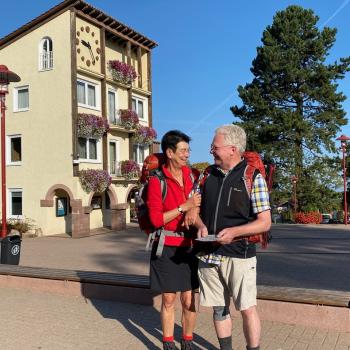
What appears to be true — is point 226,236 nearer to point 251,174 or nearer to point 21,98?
point 251,174

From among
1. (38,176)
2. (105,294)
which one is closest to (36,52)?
(38,176)

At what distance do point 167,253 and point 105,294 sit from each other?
2.55 m

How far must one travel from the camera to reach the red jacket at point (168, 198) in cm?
398

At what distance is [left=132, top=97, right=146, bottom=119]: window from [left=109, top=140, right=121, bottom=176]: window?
2881 millimetres

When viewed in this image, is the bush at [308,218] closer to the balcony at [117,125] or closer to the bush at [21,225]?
the balcony at [117,125]

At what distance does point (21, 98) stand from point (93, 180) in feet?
18.6

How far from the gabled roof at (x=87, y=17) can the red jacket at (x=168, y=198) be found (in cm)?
1954

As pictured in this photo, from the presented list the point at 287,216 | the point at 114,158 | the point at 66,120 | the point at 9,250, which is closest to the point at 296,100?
the point at 287,216

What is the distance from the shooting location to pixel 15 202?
23500 mm

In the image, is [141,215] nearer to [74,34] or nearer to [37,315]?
[37,315]

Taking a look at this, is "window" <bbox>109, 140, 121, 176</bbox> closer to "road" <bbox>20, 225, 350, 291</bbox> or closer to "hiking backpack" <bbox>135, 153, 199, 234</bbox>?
"road" <bbox>20, 225, 350, 291</bbox>

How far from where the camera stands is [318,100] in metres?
34.9

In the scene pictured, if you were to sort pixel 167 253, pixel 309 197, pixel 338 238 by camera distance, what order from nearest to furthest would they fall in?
pixel 167 253
pixel 338 238
pixel 309 197

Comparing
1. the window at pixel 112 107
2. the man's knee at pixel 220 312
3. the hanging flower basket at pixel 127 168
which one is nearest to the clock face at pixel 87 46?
the window at pixel 112 107
